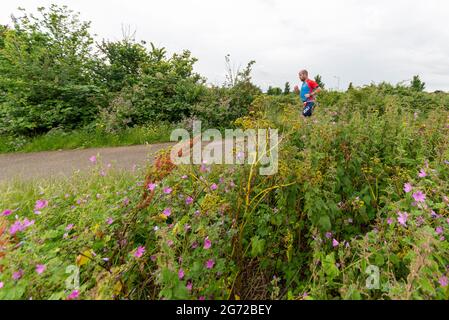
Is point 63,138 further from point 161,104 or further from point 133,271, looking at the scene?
point 133,271

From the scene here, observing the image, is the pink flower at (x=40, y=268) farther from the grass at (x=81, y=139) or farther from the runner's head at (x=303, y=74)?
the runner's head at (x=303, y=74)

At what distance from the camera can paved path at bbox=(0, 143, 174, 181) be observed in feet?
14.5

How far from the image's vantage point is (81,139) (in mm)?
6352

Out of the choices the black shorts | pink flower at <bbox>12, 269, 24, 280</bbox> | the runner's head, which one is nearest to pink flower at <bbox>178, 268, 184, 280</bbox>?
pink flower at <bbox>12, 269, 24, 280</bbox>

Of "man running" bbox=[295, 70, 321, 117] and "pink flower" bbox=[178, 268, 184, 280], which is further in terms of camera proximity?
"man running" bbox=[295, 70, 321, 117]

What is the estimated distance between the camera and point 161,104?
7762mm

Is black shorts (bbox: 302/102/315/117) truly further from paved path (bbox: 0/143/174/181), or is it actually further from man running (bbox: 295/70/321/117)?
paved path (bbox: 0/143/174/181)

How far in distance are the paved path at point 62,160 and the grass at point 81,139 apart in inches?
11.5

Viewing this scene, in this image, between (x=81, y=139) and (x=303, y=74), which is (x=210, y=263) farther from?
(x=81, y=139)

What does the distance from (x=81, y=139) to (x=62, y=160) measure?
4.47ft

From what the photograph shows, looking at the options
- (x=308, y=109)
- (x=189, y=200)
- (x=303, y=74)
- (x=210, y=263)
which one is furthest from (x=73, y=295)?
(x=303, y=74)

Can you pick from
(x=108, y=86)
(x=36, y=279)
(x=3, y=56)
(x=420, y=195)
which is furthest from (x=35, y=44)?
(x=420, y=195)

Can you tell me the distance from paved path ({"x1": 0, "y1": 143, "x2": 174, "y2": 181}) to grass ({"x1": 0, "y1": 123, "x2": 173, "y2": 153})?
0.96 ft
